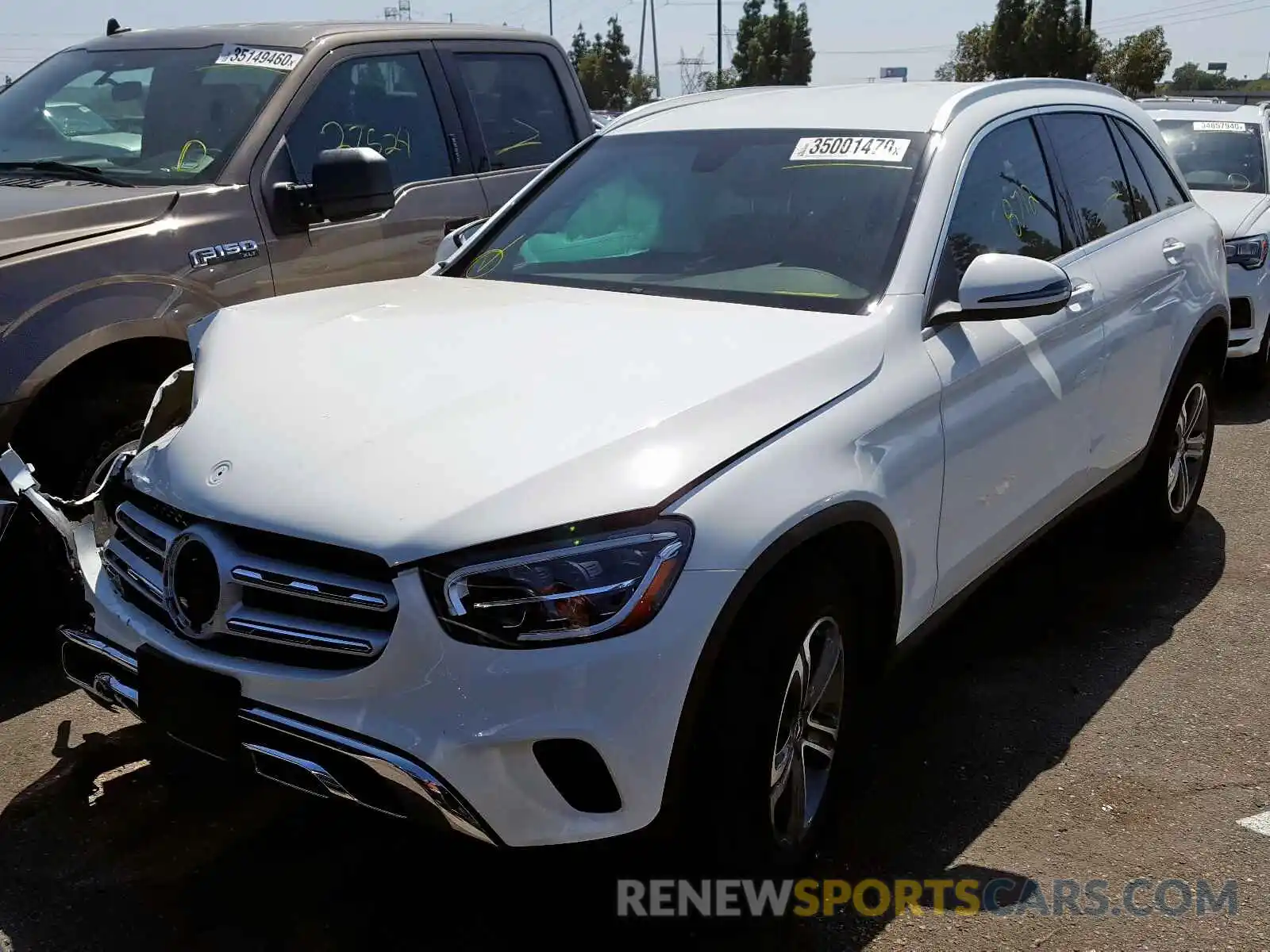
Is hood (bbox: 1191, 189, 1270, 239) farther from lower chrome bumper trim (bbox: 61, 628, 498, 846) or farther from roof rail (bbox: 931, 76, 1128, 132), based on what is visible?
lower chrome bumper trim (bbox: 61, 628, 498, 846)

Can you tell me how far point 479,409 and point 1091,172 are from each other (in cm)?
269

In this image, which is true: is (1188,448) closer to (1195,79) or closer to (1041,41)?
(1041,41)

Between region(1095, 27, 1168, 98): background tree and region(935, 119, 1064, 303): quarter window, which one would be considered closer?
region(935, 119, 1064, 303): quarter window

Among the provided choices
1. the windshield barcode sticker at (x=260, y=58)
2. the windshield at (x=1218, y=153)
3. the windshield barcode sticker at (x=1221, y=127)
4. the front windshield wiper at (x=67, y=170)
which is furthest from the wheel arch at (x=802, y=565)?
the windshield barcode sticker at (x=1221, y=127)

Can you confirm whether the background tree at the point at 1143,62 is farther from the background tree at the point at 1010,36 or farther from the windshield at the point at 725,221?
the windshield at the point at 725,221

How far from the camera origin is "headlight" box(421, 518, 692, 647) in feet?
7.34

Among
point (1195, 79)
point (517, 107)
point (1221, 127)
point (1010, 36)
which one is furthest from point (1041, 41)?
point (1195, 79)

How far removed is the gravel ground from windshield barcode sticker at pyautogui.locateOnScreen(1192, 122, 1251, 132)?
6330 mm

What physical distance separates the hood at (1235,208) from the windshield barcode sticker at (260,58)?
17.9 feet

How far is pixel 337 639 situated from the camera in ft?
7.62

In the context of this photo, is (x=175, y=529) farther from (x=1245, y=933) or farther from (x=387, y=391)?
(x=1245, y=933)

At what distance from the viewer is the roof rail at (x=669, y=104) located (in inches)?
168

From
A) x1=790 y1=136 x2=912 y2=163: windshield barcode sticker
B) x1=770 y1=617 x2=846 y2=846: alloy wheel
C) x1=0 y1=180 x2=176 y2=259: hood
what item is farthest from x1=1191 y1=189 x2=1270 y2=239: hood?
x1=0 y1=180 x2=176 y2=259: hood

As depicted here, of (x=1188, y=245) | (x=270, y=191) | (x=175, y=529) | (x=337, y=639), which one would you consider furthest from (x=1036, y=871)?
(x=270, y=191)
